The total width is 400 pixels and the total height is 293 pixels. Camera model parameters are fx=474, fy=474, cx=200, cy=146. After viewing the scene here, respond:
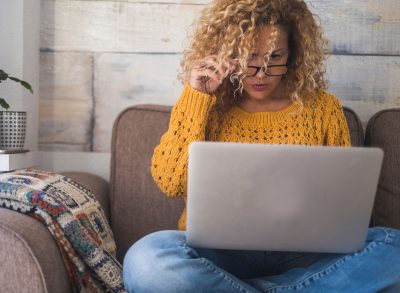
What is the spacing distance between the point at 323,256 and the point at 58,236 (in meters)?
0.55

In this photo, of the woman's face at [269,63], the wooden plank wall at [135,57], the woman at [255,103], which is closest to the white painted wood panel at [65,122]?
the wooden plank wall at [135,57]

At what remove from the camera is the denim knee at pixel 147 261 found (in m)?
0.89

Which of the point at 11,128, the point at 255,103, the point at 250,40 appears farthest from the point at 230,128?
the point at 11,128

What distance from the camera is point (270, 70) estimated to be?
1.22 m

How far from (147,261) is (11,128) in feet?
2.14

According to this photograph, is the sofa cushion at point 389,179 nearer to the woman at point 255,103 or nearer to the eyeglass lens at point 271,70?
the woman at point 255,103

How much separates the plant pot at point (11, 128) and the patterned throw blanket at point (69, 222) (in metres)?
0.26

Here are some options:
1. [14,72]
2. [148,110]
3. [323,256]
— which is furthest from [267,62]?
[14,72]

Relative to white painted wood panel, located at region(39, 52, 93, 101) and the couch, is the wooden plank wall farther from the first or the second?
the couch

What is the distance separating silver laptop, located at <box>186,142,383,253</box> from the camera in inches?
28.8

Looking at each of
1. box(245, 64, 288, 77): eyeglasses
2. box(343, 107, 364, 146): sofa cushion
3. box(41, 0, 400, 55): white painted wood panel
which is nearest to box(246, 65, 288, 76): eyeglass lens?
box(245, 64, 288, 77): eyeglasses

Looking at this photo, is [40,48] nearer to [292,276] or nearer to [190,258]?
[190,258]

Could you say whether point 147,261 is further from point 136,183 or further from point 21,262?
point 136,183

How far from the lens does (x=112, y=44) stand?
1542 mm
